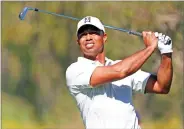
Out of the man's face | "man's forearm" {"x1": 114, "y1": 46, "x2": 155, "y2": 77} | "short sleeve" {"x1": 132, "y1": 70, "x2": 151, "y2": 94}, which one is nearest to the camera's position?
"man's forearm" {"x1": 114, "y1": 46, "x2": 155, "y2": 77}

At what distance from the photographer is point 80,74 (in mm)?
2828

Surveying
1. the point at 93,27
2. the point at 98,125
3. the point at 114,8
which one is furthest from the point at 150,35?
the point at 114,8

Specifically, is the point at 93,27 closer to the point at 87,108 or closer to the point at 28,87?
the point at 87,108

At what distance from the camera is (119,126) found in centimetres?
274

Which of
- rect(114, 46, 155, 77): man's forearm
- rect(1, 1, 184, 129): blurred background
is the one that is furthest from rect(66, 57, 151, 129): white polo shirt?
rect(1, 1, 184, 129): blurred background

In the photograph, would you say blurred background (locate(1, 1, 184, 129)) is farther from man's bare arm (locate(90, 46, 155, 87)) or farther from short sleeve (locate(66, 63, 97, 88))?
man's bare arm (locate(90, 46, 155, 87))

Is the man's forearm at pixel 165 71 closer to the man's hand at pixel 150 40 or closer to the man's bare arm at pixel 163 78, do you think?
the man's bare arm at pixel 163 78

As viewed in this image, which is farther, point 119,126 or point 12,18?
point 12,18

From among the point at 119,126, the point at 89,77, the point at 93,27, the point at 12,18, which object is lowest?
the point at 119,126


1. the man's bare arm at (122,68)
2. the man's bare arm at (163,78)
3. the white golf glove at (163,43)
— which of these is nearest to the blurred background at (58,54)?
the man's bare arm at (163,78)

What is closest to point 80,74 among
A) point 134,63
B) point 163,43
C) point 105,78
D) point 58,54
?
point 105,78

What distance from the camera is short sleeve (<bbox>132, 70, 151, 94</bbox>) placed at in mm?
2926

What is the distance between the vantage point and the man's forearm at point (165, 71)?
2.91 m

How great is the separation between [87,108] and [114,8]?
336 centimetres
